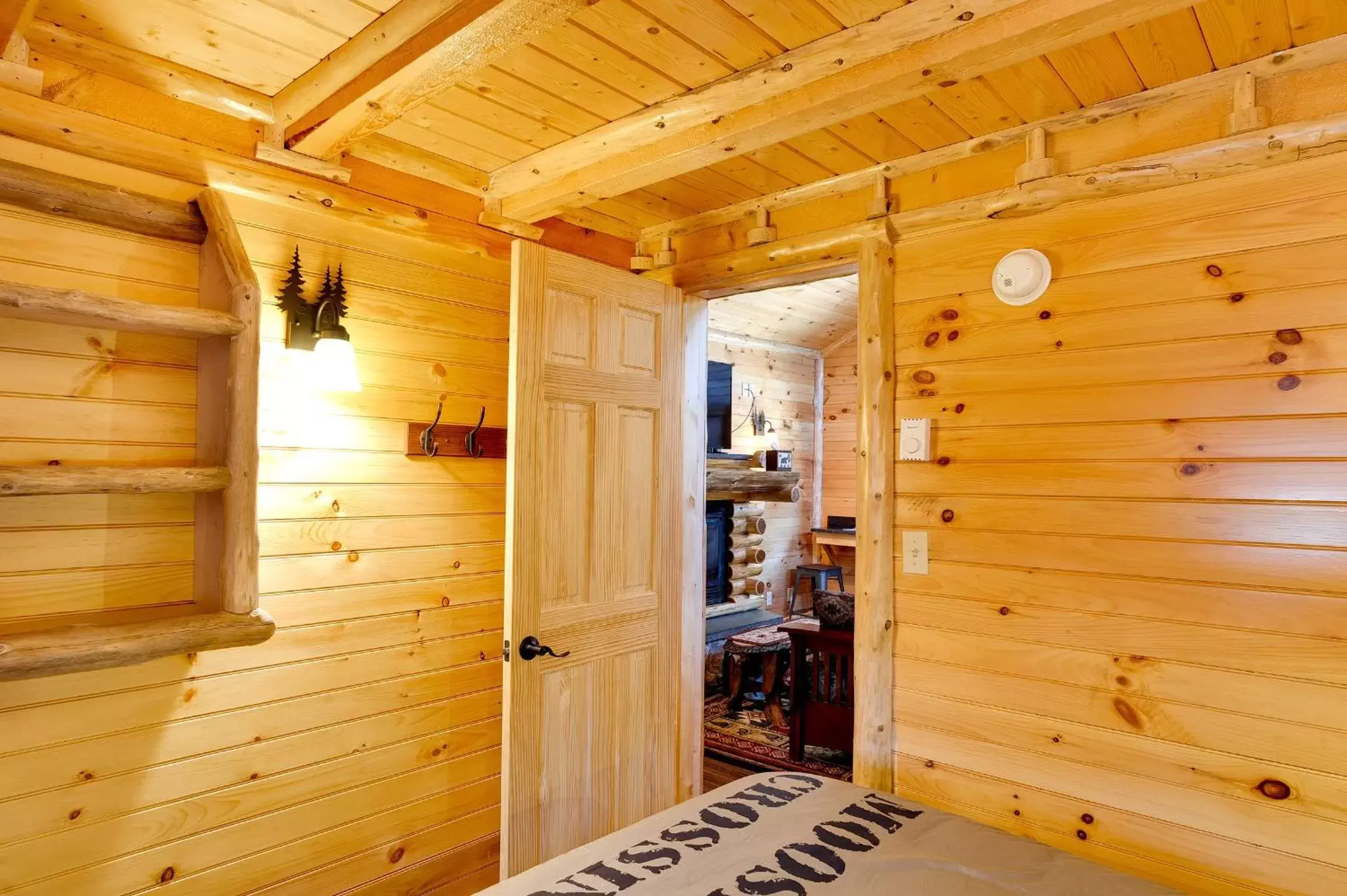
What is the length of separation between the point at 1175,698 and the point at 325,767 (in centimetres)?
219

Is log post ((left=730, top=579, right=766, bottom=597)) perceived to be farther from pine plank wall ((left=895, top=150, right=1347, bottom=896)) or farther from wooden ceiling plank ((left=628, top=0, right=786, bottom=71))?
wooden ceiling plank ((left=628, top=0, right=786, bottom=71))

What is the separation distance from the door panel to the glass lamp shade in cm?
44

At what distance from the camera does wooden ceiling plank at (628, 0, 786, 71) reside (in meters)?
1.52

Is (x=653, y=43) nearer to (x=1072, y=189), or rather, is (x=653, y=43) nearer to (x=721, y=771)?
(x=1072, y=189)

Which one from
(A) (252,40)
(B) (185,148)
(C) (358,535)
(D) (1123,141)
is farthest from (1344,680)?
(B) (185,148)

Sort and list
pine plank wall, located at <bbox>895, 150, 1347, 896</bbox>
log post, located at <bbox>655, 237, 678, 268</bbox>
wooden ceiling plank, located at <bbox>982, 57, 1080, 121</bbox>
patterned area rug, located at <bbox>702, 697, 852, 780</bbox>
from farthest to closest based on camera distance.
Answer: patterned area rug, located at <bbox>702, 697, 852, 780</bbox> → log post, located at <bbox>655, 237, 678, 268</bbox> → wooden ceiling plank, located at <bbox>982, 57, 1080, 121</bbox> → pine plank wall, located at <bbox>895, 150, 1347, 896</bbox>

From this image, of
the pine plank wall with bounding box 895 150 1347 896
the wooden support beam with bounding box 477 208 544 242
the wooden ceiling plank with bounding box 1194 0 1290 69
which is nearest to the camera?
the wooden ceiling plank with bounding box 1194 0 1290 69

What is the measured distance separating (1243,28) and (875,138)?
813mm

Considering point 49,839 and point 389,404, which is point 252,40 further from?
point 49,839

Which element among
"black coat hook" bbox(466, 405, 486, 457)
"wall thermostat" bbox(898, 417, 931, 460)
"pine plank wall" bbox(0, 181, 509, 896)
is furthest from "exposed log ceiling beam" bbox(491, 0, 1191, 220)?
"wall thermostat" bbox(898, 417, 931, 460)

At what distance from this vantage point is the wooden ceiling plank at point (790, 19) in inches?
59.4

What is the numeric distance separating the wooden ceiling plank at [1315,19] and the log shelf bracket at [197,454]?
2291 mm

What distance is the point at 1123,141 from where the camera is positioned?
1.87 m

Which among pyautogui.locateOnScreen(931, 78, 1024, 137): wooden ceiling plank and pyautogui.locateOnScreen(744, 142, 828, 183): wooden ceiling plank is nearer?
pyautogui.locateOnScreen(931, 78, 1024, 137): wooden ceiling plank
